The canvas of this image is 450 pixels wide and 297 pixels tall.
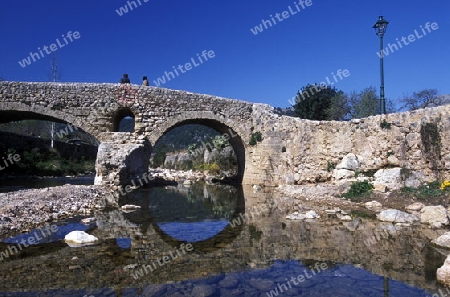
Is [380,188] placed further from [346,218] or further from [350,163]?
[346,218]

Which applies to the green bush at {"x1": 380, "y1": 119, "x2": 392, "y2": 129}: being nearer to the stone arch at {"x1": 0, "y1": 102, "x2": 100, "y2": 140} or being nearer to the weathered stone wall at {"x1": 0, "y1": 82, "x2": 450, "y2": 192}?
the weathered stone wall at {"x1": 0, "y1": 82, "x2": 450, "y2": 192}

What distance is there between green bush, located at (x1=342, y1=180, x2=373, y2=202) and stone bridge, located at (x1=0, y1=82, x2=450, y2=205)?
4.01 ft

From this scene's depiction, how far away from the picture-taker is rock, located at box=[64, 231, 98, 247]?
6.39 metres

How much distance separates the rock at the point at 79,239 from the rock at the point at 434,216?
7.37 metres

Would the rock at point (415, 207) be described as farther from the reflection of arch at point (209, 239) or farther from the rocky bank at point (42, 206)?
the rocky bank at point (42, 206)

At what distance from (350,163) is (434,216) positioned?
5.43 m

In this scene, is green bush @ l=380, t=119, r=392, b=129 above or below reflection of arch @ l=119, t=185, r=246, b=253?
above

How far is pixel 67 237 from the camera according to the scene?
654cm

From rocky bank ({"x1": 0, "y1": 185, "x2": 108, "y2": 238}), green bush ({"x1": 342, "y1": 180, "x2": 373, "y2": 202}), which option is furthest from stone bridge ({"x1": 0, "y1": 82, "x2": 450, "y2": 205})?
rocky bank ({"x1": 0, "y1": 185, "x2": 108, "y2": 238})

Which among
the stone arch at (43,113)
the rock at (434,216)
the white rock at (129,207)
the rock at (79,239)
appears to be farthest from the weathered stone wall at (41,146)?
the rock at (434,216)

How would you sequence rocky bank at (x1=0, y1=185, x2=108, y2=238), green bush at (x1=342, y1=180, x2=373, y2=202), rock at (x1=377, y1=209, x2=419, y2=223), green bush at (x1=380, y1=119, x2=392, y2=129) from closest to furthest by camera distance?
rocky bank at (x1=0, y1=185, x2=108, y2=238)
rock at (x1=377, y1=209, x2=419, y2=223)
green bush at (x1=342, y1=180, x2=373, y2=202)
green bush at (x1=380, y1=119, x2=392, y2=129)

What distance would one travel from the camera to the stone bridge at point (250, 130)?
1176cm

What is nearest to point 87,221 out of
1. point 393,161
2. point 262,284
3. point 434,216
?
point 262,284

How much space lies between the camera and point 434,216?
798 cm
